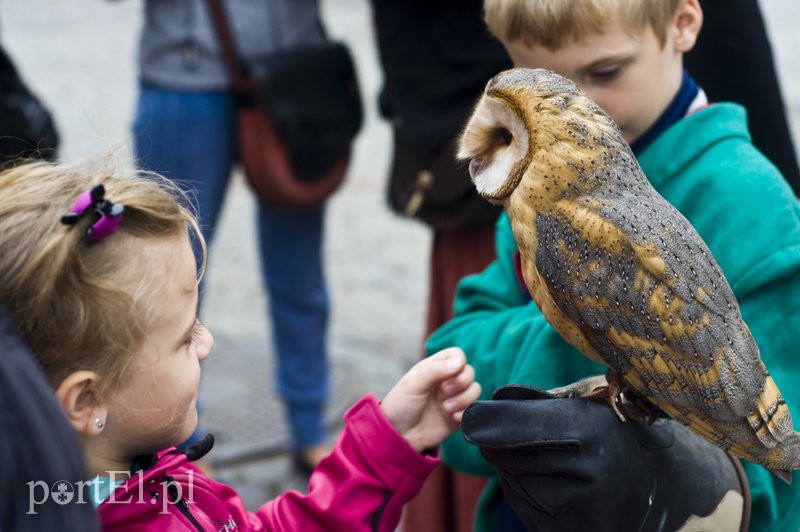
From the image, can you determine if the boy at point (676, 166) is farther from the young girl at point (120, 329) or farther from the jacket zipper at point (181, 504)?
the jacket zipper at point (181, 504)

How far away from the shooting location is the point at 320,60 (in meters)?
3.30

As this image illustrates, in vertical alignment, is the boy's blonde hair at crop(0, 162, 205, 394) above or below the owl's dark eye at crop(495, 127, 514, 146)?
below

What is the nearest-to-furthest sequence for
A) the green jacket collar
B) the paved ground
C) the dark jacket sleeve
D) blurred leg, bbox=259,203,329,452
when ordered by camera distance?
the dark jacket sleeve
the green jacket collar
blurred leg, bbox=259,203,329,452
the paved ground

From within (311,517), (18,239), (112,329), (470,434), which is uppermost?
(18,239)

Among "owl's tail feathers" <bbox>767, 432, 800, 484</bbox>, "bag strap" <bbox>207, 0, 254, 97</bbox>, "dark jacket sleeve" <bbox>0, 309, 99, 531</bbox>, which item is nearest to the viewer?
"dark jacket sleeve" <bbox>0, 309, 99, 531</bbox>

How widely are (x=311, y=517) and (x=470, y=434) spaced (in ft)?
1.14

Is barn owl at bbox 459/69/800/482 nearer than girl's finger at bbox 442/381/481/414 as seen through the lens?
Yes

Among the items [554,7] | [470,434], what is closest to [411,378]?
[470,434]

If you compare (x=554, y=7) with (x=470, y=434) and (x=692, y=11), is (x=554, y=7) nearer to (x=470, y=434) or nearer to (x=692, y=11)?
(x=692, y=11)

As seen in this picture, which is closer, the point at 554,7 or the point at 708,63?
the point at 554,7

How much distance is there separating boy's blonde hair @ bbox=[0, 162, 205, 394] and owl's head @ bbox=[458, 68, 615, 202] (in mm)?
434

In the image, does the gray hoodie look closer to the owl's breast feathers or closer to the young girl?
the young girl

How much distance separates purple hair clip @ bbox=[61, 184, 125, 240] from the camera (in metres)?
1.27

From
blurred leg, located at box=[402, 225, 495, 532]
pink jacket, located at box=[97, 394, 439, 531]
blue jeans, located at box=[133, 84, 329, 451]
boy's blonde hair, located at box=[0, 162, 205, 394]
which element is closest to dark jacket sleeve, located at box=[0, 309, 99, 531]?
boy's blonde hair, located at box=[0, 162, 205, 394]
